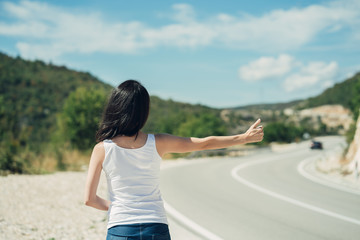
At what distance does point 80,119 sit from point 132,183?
29.3 metres

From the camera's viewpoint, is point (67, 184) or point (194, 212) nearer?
point (194, 212)

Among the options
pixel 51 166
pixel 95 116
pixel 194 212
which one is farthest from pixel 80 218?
pixel 95 116

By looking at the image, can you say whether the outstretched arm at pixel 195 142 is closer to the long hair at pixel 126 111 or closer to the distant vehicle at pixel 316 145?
the long hair at pixel 126 111

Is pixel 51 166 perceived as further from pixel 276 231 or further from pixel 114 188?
pixel 114 188

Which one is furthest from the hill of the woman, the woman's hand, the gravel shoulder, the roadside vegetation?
the woman

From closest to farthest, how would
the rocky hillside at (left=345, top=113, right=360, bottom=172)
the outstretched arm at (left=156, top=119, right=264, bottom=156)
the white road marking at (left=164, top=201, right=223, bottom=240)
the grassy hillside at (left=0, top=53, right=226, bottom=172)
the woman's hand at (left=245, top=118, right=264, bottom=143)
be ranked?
the outstretched arm at (left=156, top=119, right=264, bottom=156)
the woman's hand at (left=245, top=118, right=264, bottom=143)
the white road marking at (left=164, top=201, right=223, bottom=240)
the rocky hillside at (left=345, top=113, right=360, bottom=172)
the grassy hillside at (left=0, top=53, right=226, bottom=172)

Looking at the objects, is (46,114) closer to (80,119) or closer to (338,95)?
(80,119)

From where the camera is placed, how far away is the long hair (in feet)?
7.20

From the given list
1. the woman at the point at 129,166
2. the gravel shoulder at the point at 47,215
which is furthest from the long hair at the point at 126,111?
the gravel shoulder at the point at 47,215

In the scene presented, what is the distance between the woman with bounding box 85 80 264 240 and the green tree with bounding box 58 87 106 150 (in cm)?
2833

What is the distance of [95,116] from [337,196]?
2402 centimetres

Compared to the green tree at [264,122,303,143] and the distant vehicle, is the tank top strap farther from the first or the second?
the green tree at [264,122,303,143]

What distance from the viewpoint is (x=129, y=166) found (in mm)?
2174

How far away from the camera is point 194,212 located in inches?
323
